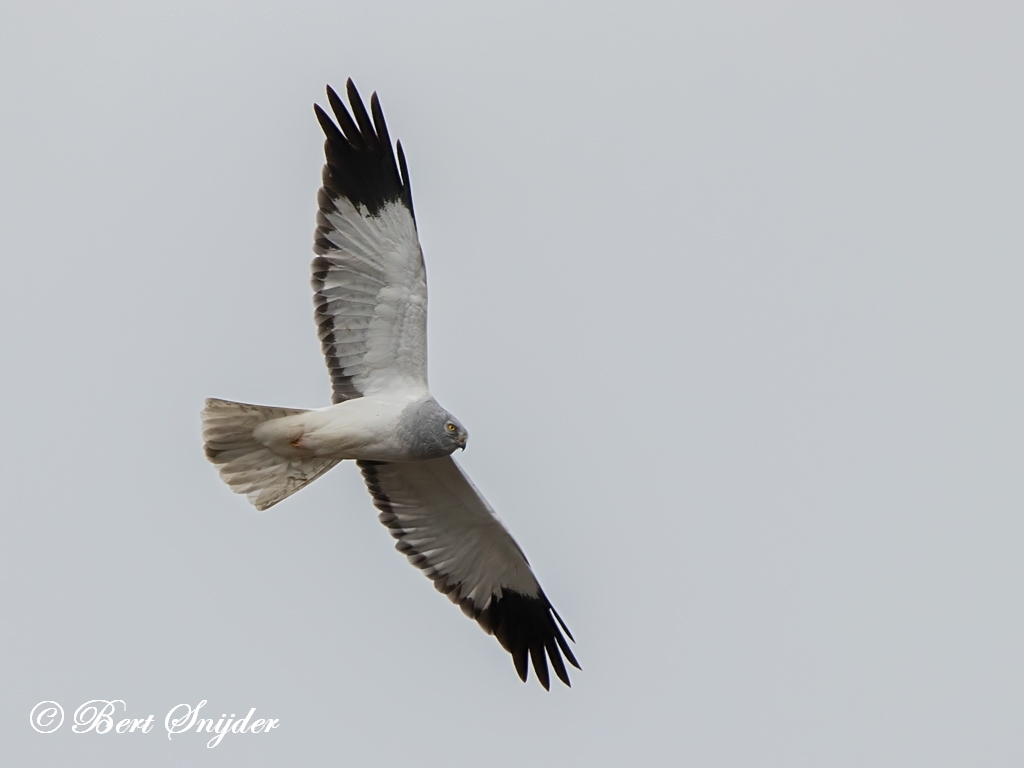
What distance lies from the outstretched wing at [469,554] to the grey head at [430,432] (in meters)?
0.81

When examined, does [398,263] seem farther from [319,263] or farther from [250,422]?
[250,422]

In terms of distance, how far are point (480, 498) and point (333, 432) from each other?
1315mm

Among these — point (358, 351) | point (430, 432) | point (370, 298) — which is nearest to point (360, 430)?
point (430, 432)

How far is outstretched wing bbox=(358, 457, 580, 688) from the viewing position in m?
11.8

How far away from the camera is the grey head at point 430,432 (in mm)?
10688

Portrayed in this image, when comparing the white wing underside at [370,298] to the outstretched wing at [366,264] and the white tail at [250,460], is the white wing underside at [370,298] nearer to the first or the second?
the outstretched wing at [366,264]

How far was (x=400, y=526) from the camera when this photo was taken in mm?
11992

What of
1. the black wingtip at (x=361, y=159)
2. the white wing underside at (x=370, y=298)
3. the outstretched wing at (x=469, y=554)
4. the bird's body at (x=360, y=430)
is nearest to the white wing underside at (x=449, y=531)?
the outstretched wing at (x=469, y=554)

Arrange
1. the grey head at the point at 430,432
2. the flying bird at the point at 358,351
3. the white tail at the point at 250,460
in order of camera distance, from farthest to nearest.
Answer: the white tail at the point at 250,460, the flying bird at the point at 358,351, the grey head at the point at 430,432

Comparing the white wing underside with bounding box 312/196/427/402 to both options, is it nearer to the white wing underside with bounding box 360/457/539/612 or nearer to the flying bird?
the flying bird

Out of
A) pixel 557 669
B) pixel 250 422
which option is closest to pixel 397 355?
pixel 250 422

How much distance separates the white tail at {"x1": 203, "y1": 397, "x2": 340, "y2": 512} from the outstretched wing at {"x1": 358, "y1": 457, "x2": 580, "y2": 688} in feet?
2.71

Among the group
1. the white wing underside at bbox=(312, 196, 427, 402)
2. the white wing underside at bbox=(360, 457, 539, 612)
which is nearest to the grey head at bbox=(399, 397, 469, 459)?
the white wing underside at bbox=(312, 196, 427, 402)

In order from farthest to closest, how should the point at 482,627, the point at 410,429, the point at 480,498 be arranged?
the point at 482,627 < the point at 480,498 < the point at 410,429
